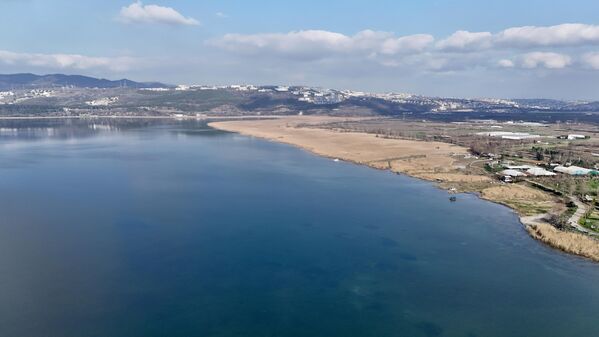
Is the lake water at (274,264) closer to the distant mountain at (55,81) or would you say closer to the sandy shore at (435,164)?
the sandy shore at (435,164)

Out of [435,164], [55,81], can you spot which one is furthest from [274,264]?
[55,81]

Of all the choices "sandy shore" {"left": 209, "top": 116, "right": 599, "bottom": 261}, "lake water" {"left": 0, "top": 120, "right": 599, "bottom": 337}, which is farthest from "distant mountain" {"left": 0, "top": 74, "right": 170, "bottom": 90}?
"lake water" {"left": 0, "top": 120, "right": 599, "bottom": 337}

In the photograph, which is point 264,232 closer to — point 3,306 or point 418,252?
point 418,252

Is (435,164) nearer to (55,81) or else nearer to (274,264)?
(274,264)

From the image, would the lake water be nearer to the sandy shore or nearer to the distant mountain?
the sandy shore

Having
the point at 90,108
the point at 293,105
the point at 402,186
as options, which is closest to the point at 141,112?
the point at 90,108
